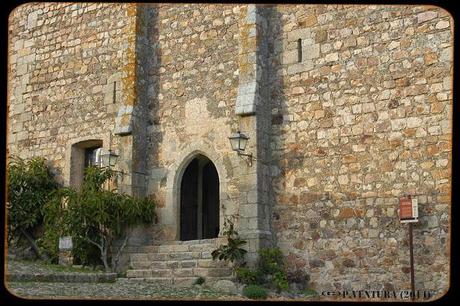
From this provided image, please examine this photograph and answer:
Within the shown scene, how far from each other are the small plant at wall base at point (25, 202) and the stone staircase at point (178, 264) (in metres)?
2.86

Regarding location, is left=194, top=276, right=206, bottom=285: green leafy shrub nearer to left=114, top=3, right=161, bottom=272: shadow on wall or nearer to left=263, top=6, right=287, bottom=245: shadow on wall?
left=263, top=6, right=287, bottom=245: shadow on wall

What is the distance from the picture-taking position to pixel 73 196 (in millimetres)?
13672

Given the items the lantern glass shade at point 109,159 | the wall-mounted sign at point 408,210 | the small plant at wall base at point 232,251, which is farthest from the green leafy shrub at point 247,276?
the lantern glass shade at point 109,159

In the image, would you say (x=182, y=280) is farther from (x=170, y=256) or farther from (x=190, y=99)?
(x=190, y=99)

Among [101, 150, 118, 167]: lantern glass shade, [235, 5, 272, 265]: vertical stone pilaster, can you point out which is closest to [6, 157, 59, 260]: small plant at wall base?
[101, 150, 118, 167]: lantern glass shade

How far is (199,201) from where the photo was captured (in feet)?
48.7

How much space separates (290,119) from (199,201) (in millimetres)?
3030

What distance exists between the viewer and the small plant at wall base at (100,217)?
13461 millimetres

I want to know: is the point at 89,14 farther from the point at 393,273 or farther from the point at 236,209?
the point at 393,273

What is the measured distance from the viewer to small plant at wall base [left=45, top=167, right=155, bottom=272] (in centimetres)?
1346

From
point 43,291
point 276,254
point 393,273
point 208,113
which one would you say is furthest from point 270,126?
point 43,291

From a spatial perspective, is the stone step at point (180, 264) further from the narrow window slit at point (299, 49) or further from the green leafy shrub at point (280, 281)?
the narrow window slit at point (299, 49)

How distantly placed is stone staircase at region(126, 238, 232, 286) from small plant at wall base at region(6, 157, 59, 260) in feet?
9.39

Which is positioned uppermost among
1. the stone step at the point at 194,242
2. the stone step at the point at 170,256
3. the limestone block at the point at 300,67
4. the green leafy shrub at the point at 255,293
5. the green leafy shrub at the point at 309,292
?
the limestone block at the point at 300,67
